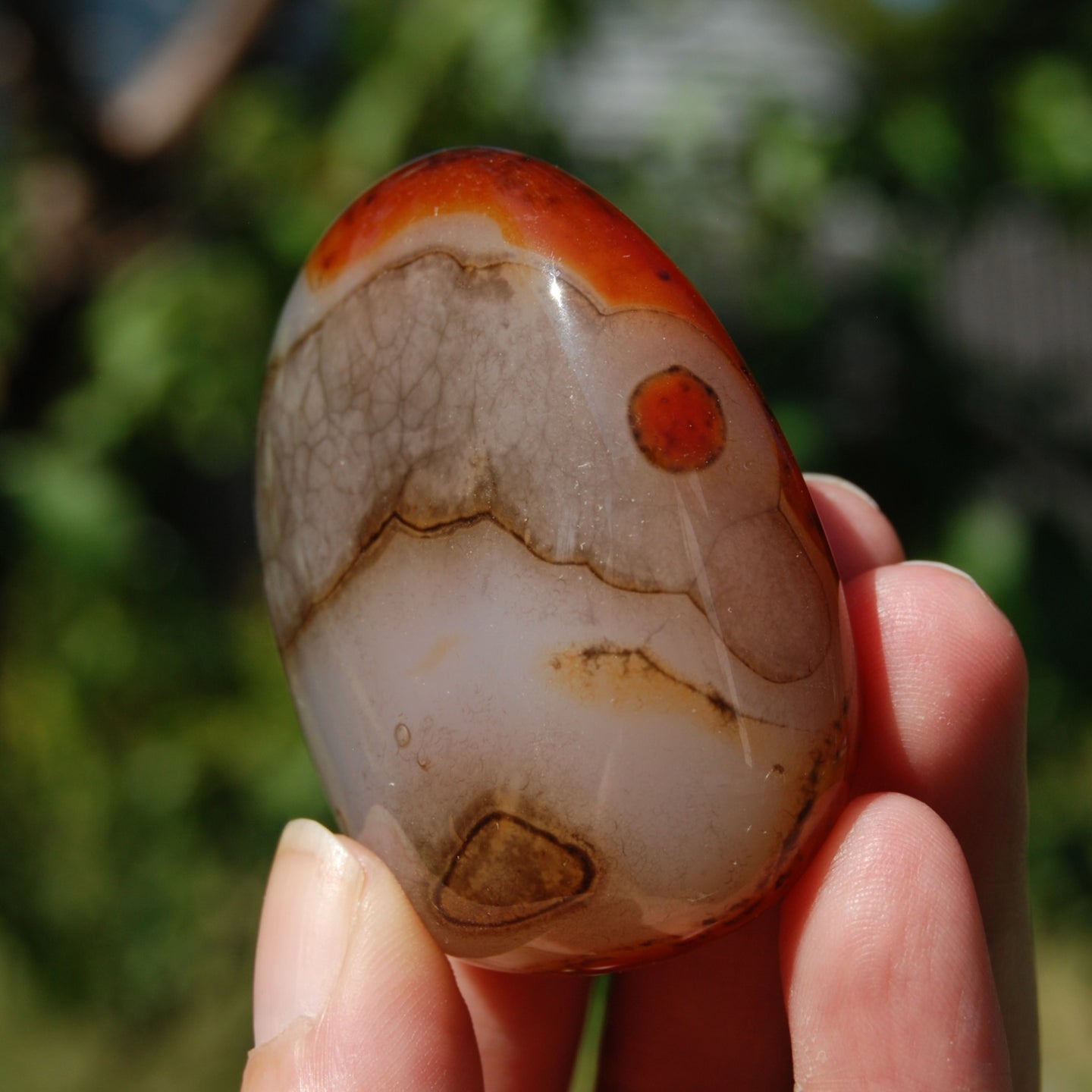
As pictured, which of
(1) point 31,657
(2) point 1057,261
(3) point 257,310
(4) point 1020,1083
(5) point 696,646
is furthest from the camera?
(2) point 1057,261

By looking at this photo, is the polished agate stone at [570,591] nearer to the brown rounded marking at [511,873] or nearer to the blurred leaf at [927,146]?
the brown rounded marking at [511,873]

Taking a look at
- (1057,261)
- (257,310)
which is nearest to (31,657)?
(257,310)

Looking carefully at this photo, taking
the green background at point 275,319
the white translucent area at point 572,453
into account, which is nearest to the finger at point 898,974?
the white translucent area at point 572,453

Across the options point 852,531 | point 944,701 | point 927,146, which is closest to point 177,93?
point 927,146

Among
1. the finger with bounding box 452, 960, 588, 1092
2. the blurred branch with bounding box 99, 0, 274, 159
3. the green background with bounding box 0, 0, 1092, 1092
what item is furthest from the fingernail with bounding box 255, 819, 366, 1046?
the blurred branch with bounding box 99, 0, 274, 159

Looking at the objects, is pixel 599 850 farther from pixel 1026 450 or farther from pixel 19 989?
pixel 19 989
